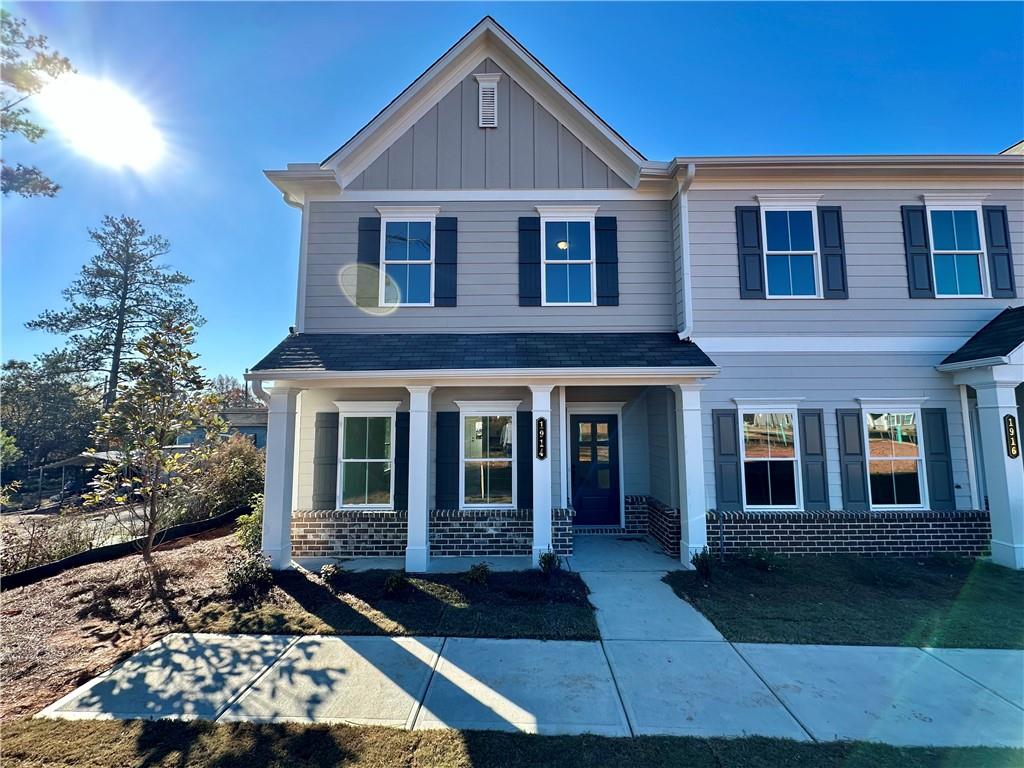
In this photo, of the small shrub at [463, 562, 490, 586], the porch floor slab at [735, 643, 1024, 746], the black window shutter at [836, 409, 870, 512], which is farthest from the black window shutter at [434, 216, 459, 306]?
the black window shutter at [836, 409, 870, 512]

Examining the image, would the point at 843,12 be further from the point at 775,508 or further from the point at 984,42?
the point at 775,508

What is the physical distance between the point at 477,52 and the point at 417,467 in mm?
7660

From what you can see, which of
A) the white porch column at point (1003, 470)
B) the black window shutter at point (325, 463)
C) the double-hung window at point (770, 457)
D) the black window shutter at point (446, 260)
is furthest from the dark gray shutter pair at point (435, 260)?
the white porch column at point (1003, 470)

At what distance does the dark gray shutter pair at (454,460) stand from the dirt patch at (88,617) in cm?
334

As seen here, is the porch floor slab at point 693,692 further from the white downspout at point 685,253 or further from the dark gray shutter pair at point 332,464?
the white downspout at point 685,253

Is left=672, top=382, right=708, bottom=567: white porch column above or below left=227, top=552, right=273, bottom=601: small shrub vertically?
above

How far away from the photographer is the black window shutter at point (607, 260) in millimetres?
7859

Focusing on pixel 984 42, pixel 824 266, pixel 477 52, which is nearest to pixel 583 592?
pixel 824 266

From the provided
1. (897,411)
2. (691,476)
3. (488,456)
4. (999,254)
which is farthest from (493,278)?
(999,254)

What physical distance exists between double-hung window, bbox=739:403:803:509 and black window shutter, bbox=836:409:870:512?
75 cm

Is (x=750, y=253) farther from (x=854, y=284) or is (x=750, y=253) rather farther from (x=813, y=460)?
(x=813, y=460)

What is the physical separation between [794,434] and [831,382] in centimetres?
114

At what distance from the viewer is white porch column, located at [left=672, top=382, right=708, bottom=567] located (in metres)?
6.64

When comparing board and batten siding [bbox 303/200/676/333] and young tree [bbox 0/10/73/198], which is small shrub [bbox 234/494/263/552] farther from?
young tree [bbox 0/10/73/198]
